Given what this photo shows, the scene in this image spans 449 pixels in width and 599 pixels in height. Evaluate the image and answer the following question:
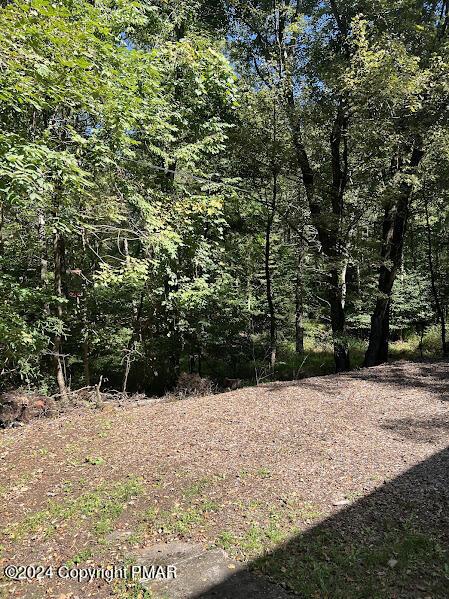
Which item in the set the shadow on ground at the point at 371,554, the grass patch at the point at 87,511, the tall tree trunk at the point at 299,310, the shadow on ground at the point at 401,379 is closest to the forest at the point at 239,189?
the tall tree trunk at the point at 299,310

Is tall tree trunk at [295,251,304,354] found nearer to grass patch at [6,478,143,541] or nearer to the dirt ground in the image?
the dirt ground

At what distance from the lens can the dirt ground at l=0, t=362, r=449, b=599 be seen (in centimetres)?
329

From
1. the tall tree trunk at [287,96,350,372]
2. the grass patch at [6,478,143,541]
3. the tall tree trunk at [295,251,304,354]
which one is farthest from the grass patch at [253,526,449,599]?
the tall tree trunk at [295,251,304,354]

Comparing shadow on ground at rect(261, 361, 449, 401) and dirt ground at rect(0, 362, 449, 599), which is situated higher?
shadow on ground at rect(261, 361, 449, 401)

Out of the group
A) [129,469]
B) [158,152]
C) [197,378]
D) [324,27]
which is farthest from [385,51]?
[129,469]

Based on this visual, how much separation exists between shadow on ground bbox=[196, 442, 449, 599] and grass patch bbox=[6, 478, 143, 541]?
4.51 ft

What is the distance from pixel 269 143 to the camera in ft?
31.7

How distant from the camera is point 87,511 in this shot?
3947 millimetres

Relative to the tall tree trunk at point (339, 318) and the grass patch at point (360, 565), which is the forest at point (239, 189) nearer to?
the tall tree trunk at point (339, 318)

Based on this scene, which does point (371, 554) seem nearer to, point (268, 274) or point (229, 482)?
point (229, 482)

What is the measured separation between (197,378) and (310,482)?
611cm

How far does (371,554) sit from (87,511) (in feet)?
8.01

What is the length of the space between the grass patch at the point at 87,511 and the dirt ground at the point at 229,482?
14 mm

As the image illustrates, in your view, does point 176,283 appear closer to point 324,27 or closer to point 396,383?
point 396,383
